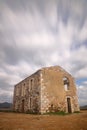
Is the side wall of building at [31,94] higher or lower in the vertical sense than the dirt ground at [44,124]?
higher

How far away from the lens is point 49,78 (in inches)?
691

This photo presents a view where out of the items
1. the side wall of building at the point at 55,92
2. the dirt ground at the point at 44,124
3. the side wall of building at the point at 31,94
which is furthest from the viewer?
the side wall of building at the point at 31,94

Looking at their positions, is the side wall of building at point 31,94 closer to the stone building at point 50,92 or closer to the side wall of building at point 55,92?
the stone building at point 50,92

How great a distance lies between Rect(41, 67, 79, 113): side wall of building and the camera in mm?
16094

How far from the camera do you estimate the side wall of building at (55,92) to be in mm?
16094

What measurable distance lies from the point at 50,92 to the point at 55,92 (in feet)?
2.78

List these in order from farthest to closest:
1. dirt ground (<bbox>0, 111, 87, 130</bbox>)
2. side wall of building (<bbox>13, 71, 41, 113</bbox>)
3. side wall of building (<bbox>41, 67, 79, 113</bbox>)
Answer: side wall of building (<bbox>13, 71, 41, 113</bbox>)
side wall of building (<bbox>41, 67, 79, 113</bbox>)
dirt ground (<bbox>0, 111, 87, 130</bbox>)

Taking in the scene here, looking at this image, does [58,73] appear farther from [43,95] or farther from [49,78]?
[43,95]

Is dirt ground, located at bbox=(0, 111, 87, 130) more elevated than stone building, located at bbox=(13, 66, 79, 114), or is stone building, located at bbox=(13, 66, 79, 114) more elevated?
stone building, located at bbox=(13, 66, 79, 114)

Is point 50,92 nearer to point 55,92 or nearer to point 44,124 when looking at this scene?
point 55,92

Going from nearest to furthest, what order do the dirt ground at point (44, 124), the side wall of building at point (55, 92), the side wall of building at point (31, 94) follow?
the dirt ground at point (44, 124), the side wall of building at point (55, 92), the side wall of building at point (31, 94)

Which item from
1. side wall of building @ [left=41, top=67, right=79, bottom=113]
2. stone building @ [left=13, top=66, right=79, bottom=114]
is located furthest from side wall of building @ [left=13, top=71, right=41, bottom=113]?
side wall of building @ [left=41, top=67, right=79, bottom=113]

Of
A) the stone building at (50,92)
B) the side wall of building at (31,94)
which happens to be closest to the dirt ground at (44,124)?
the stone building at (50,92)

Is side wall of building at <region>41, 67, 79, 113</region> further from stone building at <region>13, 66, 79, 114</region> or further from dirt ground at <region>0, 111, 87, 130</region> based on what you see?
dirt ground at <region>0, 111, 87, 130</region>
